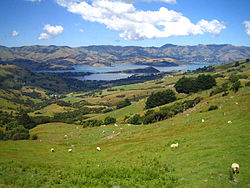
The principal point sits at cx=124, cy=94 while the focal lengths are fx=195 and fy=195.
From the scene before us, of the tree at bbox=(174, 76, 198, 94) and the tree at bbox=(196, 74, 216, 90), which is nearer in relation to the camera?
the tree at bbox=(196, 74, 216, 90)

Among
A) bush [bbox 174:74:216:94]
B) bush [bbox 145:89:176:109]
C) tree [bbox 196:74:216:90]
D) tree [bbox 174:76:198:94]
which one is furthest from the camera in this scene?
tree [bbox 174:76:198:94]

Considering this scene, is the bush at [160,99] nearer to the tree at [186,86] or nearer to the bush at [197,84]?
the bush at [197,84]

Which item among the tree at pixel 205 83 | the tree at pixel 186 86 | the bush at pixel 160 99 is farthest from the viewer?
the tree at pixel 186 86

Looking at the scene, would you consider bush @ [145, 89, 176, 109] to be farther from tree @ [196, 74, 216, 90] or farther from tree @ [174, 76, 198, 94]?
tree @ [174, 76, 198, 94]

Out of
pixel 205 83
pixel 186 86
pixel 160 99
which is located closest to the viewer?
pixel 160 99

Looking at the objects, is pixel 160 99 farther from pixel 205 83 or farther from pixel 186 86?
pixel 186 86

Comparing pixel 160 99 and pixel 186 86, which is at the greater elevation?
pixel 186 86

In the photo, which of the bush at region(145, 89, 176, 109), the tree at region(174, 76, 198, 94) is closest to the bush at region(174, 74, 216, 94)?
the tree at region(174, 76, 198, 94)

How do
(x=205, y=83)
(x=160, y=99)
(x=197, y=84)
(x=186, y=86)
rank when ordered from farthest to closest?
(x=186, y=86) < (x=197, y=84) < (x=205, y=83) < (x=160, y=99)

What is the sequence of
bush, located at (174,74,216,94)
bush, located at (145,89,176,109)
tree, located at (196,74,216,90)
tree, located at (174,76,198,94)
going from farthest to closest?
tree, located at (174,76,198,94) → bush, located at (174,74,216,94) → tree, located at (196,74,216,90) → bush, located at (145,89,176,109)

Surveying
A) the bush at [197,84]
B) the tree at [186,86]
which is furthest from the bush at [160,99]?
the tree at [186,86]

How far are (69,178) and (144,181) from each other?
330 inches

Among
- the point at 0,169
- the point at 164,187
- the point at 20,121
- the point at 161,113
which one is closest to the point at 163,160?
the point at 164,187

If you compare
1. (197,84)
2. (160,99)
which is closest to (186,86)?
(197,84)
